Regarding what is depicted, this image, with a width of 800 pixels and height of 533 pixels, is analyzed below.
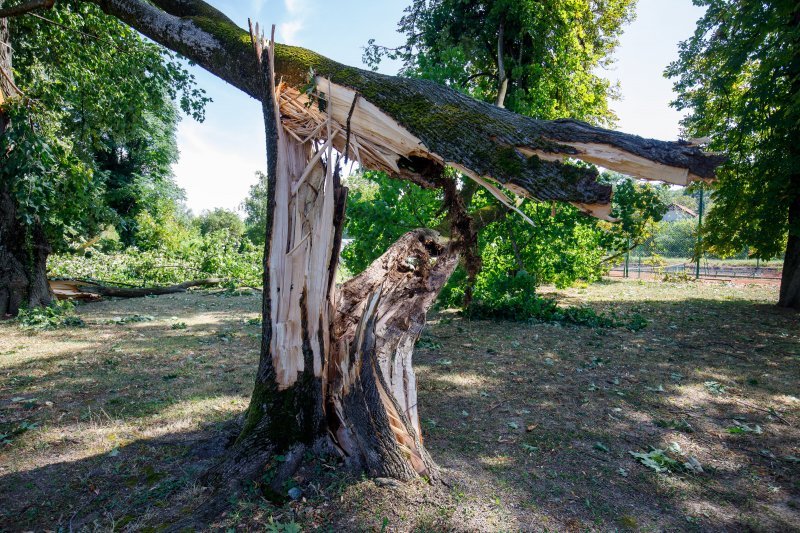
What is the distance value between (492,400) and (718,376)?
328cm

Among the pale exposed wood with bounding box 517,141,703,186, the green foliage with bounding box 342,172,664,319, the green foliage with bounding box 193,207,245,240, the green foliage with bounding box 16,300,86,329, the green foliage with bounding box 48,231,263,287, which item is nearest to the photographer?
the pale exposed wood with bounding box 517,141,703,186

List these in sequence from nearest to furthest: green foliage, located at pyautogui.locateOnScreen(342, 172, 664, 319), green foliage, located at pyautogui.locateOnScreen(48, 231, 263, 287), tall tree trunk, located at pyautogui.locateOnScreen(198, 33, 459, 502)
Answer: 1. tall tree trunk, located at pyautogui.locateOnScreen(198, 33, 459, 502)
2. green foliage, located at pyautogui.locateOnScreen(342, 172, 664, 319)
3. green foliage, located at pyautogui.locateOnScreen(48, 231, 263, 287)

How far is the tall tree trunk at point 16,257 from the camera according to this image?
7867 mm

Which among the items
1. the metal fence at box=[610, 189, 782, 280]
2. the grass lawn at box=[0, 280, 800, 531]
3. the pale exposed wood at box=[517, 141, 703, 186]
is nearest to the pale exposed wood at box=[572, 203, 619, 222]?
the pale exposed wood at box=[517, 141, 703, 186]

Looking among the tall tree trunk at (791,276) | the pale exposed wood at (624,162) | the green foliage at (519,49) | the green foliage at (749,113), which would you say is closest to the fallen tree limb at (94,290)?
the green foliage at (519,49)

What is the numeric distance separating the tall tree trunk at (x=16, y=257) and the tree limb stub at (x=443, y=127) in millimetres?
6678

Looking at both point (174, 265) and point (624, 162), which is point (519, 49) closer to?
point (624, 162)

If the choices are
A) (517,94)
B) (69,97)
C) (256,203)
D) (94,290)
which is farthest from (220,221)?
(517,94)

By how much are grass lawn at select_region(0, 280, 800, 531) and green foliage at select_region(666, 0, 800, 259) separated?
350 centimetres

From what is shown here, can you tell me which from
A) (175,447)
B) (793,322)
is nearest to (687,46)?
(793,322)

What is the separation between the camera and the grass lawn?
2.54 metres

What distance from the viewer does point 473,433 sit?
381 cm

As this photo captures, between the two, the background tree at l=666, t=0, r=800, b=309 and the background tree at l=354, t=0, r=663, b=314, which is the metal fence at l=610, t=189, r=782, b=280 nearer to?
the background tree at l=666, t=0, r=800, b=309

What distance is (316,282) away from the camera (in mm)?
2814
